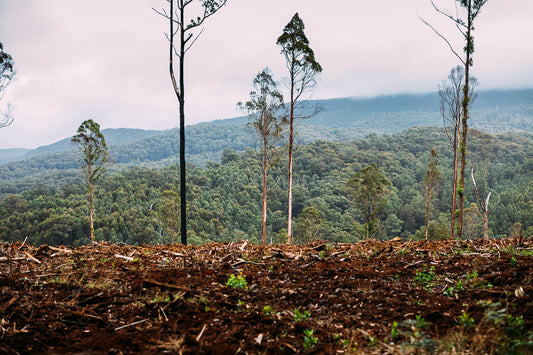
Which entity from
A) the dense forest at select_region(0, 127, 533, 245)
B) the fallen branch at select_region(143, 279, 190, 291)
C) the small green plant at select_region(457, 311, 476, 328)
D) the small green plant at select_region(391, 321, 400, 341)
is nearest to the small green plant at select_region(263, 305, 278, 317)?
the fallen branch at select_region(143, 279, 190, 291)

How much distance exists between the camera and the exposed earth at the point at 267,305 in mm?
2805

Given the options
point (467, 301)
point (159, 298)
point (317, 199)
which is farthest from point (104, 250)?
point (317, 199)

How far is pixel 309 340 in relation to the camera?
2.94m

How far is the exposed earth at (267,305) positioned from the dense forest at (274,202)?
97.7ft

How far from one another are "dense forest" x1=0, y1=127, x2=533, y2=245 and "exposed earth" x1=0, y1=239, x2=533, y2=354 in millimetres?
29770

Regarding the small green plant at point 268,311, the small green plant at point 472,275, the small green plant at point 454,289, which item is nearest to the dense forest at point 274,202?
the small green plant at point 472,275

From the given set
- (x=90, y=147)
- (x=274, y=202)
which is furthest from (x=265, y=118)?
(x=274, y=202)

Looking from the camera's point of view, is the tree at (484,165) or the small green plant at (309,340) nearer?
the small green plant at (309,340)

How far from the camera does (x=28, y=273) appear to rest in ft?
16.0

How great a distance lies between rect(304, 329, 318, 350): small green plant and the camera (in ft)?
9.45

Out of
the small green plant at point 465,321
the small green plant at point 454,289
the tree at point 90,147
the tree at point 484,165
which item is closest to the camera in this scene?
the small green plant at point 465,321

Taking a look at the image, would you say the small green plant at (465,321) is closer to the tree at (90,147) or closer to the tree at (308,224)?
the tree at (90,147)

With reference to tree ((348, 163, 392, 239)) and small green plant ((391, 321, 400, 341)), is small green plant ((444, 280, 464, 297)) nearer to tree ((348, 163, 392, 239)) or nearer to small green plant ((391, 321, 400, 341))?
small green plant ((391, 321, 400, 341))

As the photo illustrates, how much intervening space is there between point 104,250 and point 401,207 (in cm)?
6840
